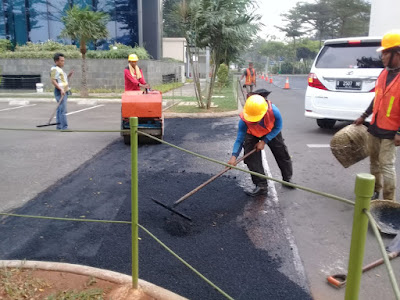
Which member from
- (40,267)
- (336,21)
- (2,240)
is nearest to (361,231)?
(40,267)

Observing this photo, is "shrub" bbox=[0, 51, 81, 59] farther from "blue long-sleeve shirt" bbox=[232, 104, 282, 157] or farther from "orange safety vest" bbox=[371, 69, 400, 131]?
"orange safety vest" bbox=[371, 69, 400, 131]

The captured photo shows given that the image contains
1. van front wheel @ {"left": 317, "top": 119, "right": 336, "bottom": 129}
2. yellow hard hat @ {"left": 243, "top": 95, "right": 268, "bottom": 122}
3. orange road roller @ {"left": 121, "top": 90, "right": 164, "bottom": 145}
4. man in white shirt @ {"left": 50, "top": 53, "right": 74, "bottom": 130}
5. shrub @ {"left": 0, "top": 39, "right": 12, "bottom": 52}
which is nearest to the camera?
yellow hard hat @ {"left": 243, "top": 95, "right": 268, "bottom": 122}

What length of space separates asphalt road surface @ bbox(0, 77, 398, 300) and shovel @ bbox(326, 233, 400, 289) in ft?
0.18

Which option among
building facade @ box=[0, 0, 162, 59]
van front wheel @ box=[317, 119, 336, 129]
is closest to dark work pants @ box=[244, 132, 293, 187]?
van front wheel @ box=[317, 119, 336, 129]

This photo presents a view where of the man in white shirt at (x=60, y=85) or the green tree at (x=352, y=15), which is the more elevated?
the green tree at (x=352, y=15)

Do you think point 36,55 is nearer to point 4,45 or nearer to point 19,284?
point 4,45

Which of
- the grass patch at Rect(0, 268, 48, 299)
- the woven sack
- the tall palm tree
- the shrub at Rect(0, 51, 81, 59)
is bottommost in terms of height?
the grass patch at Rect(0, 268, 48, 299)

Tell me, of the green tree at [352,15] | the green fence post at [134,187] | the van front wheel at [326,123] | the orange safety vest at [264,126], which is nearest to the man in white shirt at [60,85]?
the orange safety vest at [264,126]

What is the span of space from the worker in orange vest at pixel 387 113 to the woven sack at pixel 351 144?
0.76 feet

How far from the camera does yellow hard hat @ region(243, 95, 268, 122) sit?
14.3 ft

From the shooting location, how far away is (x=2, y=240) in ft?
12.1

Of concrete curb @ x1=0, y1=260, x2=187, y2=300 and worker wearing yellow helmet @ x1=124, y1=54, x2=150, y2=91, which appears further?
worker wearing yellow helmet @ x1=124, y1=54, x2=150, y2=91

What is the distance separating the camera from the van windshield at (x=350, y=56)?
7.39 metres

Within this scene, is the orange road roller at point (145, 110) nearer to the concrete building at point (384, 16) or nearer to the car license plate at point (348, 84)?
the car license plate at point (348, 84)
